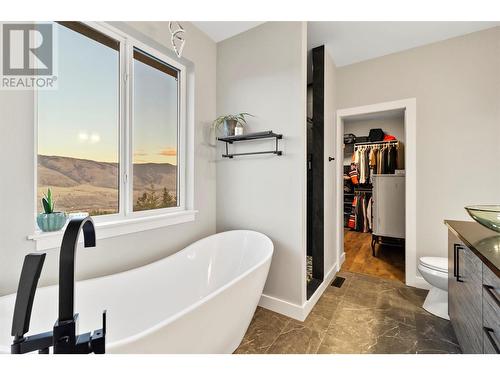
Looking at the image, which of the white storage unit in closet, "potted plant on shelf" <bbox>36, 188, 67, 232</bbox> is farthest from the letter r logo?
the white storage unit in closet

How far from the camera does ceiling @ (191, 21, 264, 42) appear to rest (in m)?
1.93

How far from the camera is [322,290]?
2.16m

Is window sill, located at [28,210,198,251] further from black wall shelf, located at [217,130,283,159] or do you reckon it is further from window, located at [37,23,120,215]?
black wall shelf, located at [217,130,283,159]

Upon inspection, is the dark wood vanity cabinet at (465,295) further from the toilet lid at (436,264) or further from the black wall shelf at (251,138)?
the black wall shelf at (251,138)

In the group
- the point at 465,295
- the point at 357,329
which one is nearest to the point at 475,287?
the point at 465,295

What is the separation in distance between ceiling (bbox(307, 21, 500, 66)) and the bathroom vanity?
1891mm

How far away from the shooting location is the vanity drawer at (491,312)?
0.81 metres

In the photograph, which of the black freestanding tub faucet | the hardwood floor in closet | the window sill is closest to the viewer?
the black freestanding tub faucet

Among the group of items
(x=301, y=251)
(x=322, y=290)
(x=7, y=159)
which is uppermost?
(x=7, y=159)

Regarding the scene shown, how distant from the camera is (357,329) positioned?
1613mm

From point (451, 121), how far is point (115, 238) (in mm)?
3232
